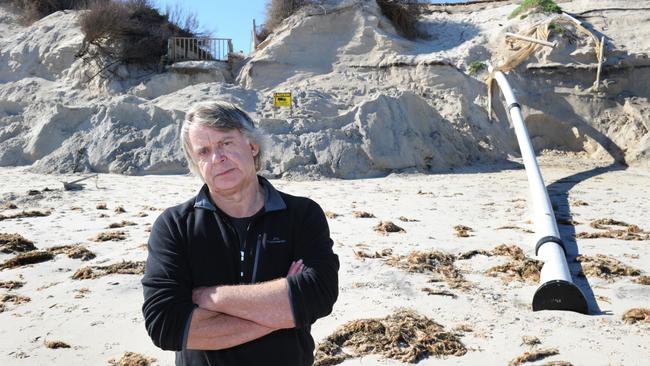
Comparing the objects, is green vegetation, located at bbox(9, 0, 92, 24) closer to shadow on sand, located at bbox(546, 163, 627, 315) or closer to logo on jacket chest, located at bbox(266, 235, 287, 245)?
shadow on sand, located at bbox(546, 163, 627, 315)

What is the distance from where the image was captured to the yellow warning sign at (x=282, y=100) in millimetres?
13609

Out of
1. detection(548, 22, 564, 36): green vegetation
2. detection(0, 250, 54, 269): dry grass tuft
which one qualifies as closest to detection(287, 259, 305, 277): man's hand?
detection(0, 250, 54, 269): dry grass tuft

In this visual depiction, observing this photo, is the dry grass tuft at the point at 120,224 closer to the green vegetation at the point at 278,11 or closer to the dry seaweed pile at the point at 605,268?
the dry seaweed pile at the point at 605,268

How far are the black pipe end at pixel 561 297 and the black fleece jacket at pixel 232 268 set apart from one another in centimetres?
270

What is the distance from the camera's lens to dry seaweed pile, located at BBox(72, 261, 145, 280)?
4781mm

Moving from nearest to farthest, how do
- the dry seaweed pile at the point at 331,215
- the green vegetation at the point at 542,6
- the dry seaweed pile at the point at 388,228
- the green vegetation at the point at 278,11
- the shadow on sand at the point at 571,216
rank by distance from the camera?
the shadow on sand at the point at 571,216, the dry seaweed pile at the point at 388,228, the dry seaweed pile at the point at 331,215, the green vegetation at the point at 542,6, the green vegetation at the point at 278,11

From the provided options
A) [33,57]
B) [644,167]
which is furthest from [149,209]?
[33,57]

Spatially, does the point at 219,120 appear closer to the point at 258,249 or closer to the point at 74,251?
the point at 258,249

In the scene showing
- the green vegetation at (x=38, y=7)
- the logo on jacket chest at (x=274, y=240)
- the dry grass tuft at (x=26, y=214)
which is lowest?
the dry grass tuft at (x=26, y=214)

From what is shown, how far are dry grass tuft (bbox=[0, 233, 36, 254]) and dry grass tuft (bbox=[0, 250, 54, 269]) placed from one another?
0.23 meters

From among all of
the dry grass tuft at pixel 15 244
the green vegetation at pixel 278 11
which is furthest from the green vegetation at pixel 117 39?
the dry grass tuft at pixel 15 244

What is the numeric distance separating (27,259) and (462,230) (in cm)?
479

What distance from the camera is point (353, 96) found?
15797 millimetres

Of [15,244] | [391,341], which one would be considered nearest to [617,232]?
[391,341]
